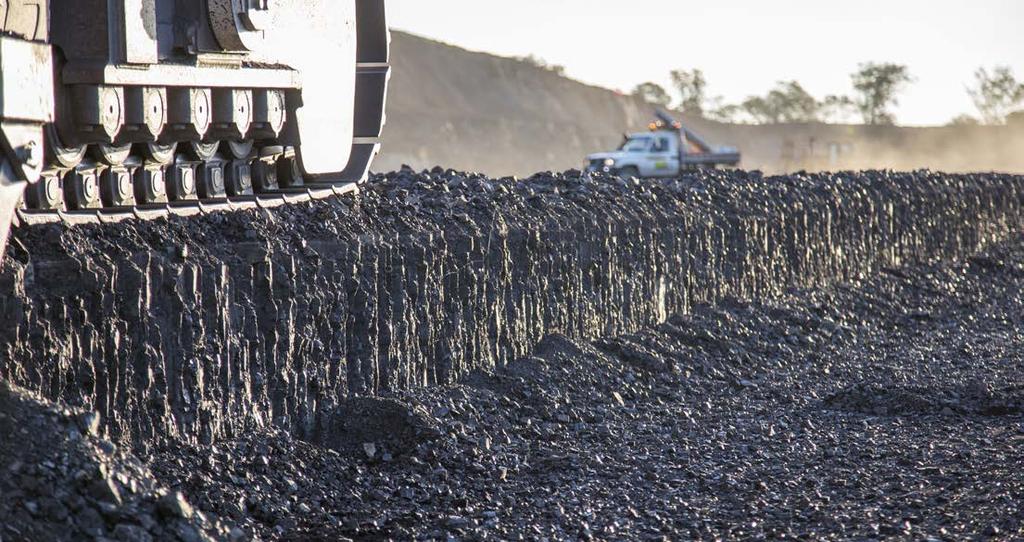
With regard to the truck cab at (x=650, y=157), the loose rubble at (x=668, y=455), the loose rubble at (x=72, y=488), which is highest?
the truck cab at (x=650, y=157)

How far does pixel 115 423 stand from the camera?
6.62 metres

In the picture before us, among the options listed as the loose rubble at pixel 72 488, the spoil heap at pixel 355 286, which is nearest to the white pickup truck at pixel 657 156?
the spoil heap at pixel 355 286

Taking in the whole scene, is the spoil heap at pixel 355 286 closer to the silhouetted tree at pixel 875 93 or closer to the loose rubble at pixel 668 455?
the loose rubble at pixel 668 455

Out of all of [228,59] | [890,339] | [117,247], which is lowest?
[890,339]

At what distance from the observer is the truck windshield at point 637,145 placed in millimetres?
33875

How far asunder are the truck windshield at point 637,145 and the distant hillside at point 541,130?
20752 millimetres

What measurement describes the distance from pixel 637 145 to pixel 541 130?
31.5 meters

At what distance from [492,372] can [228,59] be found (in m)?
2.79

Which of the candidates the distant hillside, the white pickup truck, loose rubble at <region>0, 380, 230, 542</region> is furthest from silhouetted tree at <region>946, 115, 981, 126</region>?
loose rubble at <region>0, 380, 230, 542</region>

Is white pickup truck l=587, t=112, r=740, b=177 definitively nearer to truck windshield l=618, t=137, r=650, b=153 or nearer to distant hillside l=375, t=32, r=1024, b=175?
Result: truck windshield l=618, t=137, r=650, b=153

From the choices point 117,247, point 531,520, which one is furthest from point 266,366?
point 531,520

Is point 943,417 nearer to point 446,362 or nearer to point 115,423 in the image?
point 446,362

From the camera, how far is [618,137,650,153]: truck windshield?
3388 cm

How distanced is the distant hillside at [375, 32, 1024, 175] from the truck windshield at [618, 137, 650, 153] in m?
20.8
